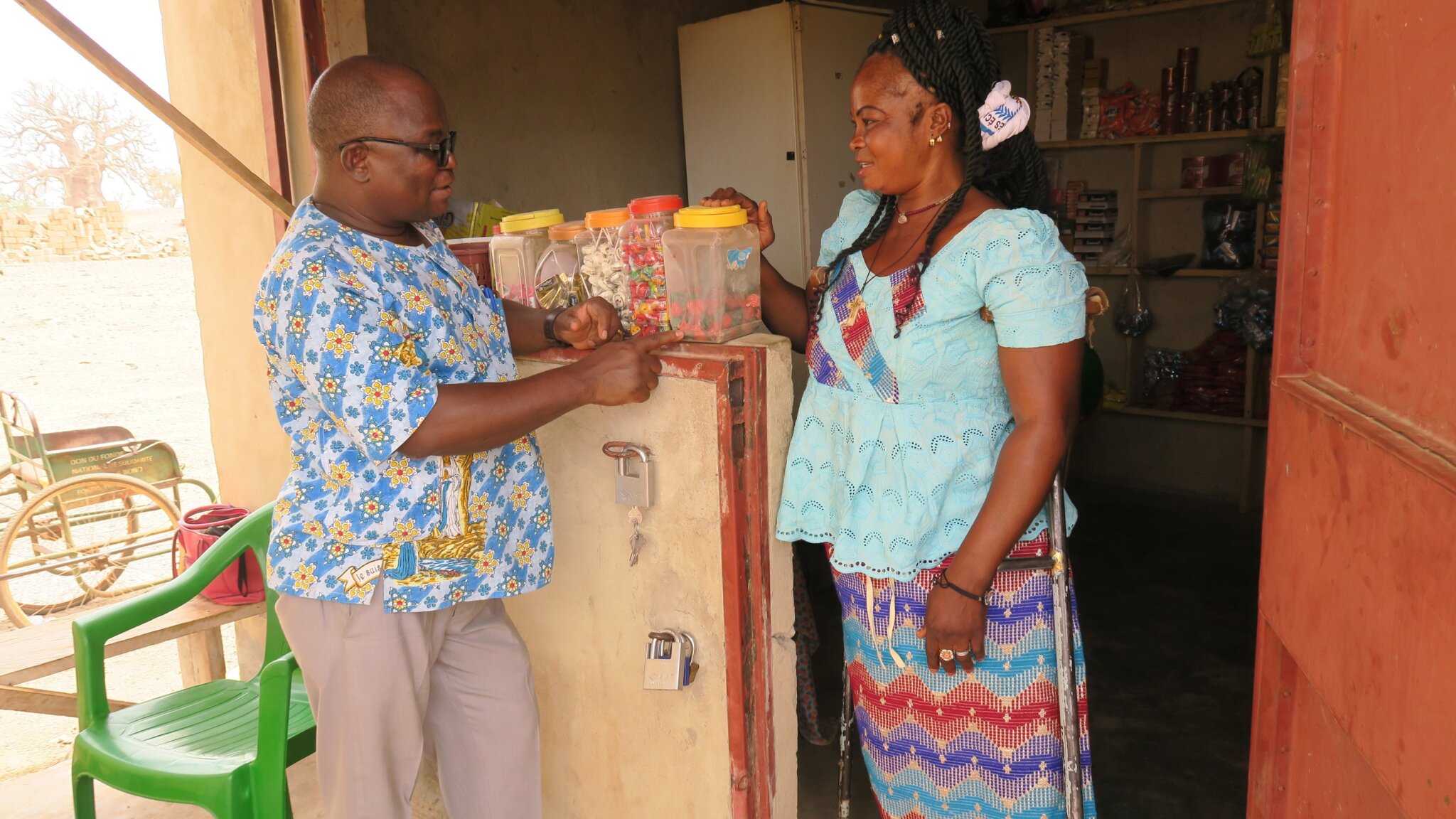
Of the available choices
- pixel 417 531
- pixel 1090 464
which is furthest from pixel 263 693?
pixel 1090 464

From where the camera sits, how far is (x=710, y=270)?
1825 mm

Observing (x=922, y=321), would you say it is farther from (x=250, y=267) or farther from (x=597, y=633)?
→ (x=250, y=267)

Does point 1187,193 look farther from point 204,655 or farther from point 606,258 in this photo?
point 204,655

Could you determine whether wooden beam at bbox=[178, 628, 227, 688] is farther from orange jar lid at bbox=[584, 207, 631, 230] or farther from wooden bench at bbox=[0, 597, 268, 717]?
orange jar lid at bbox=[584, 207, 631, 230]

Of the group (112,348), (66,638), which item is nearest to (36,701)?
(66,638)

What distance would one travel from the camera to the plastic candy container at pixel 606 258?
1.96m

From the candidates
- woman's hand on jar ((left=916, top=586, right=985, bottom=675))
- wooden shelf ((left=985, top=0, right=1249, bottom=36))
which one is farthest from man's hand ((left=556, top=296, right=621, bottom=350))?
wooden shelf ((left=985, top=0, right=1249, bottom=36))

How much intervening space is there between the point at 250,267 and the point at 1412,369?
10.1ft

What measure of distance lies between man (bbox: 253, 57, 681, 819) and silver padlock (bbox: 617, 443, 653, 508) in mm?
147

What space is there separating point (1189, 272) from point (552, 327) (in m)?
4.17

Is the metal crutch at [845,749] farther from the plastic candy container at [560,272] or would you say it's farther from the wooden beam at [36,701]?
the wooden beam at [36,701]

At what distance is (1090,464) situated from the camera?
5.72m

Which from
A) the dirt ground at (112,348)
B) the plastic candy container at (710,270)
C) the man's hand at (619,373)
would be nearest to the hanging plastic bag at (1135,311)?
the plastic candy container at (710,270)

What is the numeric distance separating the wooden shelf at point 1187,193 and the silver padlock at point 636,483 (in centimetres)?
413
